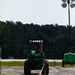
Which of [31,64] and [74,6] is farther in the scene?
[74,6]

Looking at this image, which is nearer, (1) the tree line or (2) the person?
(2) the person

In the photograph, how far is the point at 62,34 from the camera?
109 meters

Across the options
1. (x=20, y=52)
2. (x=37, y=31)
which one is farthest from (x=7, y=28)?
(x=20, y=52)

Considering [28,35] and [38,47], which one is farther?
[28,35]

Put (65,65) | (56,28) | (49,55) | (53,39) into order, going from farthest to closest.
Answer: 1. (56,28)
2. (53,39)
3. (49,55)
4. (65,65)

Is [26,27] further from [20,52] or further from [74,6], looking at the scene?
[74,6]

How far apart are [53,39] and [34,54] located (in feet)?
272

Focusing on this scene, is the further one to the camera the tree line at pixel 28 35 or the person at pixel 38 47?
the tree line at pixel 28 35

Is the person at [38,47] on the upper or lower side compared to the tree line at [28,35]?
lower

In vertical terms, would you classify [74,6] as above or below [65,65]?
above

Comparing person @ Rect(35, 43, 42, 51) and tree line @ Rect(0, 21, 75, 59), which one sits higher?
tree line @ Rect(0, 21, 75, 59)

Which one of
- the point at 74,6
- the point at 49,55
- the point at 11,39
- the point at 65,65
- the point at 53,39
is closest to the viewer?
the point at 65,65

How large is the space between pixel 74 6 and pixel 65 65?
6561mm

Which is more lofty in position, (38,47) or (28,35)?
(28,35)
